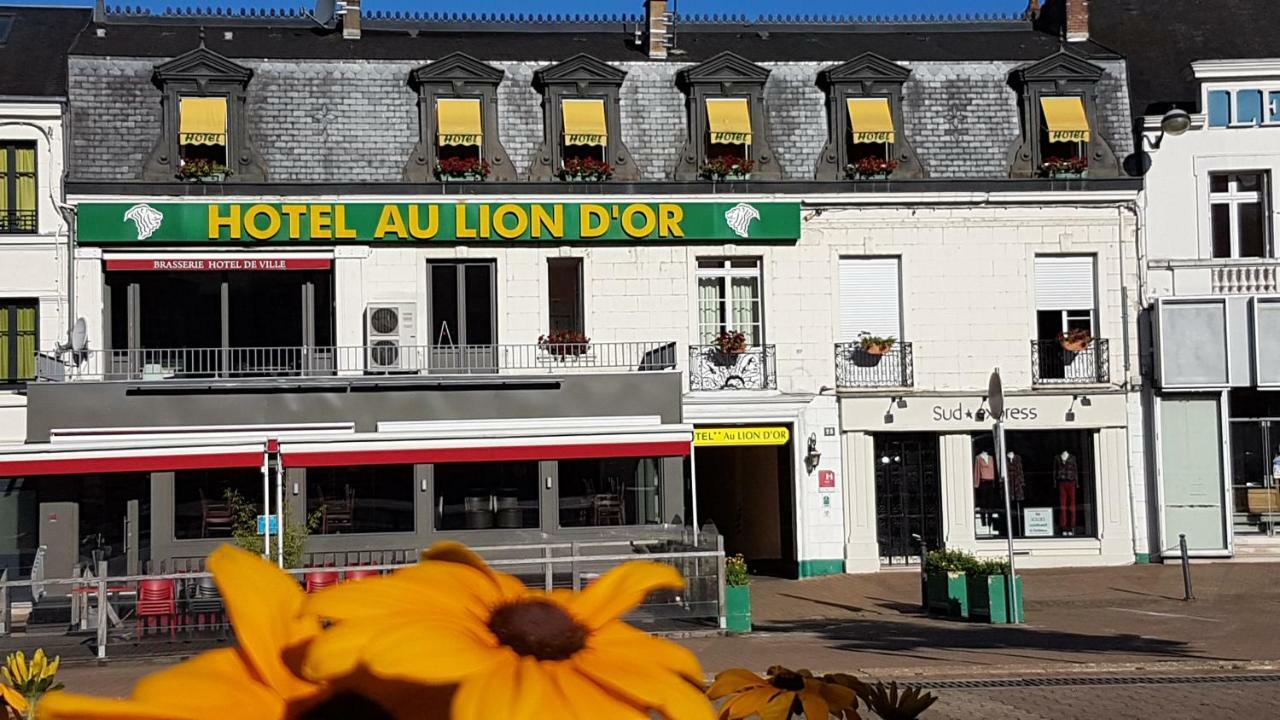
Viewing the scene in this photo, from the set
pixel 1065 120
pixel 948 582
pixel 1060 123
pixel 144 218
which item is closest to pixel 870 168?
pixel 1060 123

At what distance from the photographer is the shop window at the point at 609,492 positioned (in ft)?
84.6

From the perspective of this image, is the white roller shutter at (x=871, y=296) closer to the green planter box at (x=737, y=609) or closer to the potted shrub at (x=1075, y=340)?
the potted shrub at (x=1075, y=340)

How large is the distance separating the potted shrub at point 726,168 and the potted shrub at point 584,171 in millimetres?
1904

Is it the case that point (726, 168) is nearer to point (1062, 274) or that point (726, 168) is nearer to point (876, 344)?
point (876, 344)

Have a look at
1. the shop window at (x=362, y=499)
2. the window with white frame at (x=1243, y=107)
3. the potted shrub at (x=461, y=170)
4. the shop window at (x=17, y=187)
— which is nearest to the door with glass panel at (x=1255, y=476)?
the window with white frame at (x=1243, y=107)

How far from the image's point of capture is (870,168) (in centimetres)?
2795

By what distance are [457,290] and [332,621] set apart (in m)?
27.0

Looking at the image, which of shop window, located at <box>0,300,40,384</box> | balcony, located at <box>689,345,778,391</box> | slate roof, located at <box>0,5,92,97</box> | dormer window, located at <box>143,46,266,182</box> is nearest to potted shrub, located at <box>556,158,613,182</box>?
balcony, located at <box>689,345,778,391</box>

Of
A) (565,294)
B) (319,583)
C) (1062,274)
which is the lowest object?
(319,583)

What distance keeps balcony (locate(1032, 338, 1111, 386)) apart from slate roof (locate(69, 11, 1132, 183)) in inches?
142

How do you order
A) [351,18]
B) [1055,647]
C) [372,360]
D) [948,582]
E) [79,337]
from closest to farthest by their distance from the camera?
[1055,647] < [948,582] < [79,337] < [372,360] < [351,18]

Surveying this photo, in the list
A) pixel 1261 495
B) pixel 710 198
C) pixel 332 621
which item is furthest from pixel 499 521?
pixel 332 621

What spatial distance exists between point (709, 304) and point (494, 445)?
608cm

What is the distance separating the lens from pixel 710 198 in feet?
91.6
